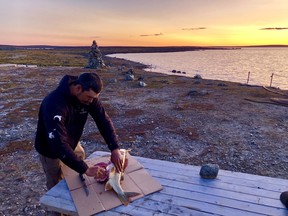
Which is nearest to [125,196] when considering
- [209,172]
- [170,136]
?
[209,172]

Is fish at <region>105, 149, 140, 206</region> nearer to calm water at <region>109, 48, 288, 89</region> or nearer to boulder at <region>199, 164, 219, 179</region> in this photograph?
boulder at <region>199, 164, 219, 179</region>

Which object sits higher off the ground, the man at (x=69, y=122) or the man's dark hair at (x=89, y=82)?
the man's dark hair at (x=89, y=82)

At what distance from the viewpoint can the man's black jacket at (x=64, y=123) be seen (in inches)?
149

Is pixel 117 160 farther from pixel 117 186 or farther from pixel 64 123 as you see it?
pixel 64 123

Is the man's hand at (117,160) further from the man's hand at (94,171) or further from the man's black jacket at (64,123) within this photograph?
the man's hand at (94,171)

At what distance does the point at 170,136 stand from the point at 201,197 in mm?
7392

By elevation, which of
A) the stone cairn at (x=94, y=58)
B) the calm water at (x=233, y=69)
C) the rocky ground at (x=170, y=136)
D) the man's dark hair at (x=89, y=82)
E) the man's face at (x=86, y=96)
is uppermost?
the man's dark hair at (x=89, y=82)

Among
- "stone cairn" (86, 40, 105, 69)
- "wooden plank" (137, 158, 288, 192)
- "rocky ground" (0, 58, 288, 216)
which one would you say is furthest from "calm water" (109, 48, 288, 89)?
"wooden plank" (137, 158, 288, 192)

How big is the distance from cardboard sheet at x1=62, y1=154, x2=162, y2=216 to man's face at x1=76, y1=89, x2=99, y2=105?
4.17 feet

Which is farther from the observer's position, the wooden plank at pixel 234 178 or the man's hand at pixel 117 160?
the man's hand at pixel 117 160

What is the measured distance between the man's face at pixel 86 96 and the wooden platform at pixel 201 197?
1.39 m

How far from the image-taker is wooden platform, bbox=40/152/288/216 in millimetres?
3402

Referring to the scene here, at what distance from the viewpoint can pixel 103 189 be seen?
12.5 ft

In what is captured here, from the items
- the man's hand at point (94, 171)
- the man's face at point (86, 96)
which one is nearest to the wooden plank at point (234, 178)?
the man's hand at point (94, 171)
